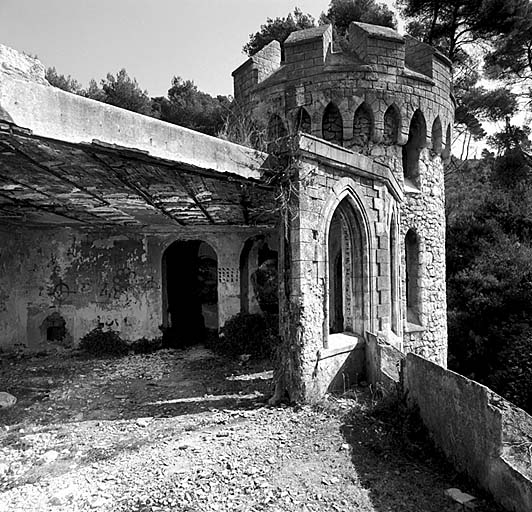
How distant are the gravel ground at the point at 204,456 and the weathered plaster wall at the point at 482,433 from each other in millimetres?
215

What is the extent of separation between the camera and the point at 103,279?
9.99 m

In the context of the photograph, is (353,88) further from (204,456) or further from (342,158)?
(204,456)

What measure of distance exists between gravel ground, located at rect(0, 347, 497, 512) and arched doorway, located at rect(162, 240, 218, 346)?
436 centimetres

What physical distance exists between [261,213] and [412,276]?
190 inches

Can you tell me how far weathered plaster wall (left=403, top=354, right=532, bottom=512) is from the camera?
2.99 metres

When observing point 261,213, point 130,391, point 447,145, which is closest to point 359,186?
point 261,213

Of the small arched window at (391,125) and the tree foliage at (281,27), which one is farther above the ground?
the tree foliage at (281,27)

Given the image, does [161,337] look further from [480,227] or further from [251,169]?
[480,227]

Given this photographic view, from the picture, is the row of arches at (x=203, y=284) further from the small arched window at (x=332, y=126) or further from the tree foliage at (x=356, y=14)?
the tree foliage at (x=356, y=14)

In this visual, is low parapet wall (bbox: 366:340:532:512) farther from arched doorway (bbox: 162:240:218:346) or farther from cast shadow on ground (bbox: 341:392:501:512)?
arched doorway (bbox: 162:240:218:346)

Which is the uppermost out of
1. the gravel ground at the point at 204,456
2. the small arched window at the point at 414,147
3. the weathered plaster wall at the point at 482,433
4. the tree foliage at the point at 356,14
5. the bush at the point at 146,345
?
the tree foliage at the point at 356,14

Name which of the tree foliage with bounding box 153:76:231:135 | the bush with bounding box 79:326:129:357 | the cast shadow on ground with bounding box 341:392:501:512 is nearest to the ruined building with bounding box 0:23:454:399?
the bush with bounding box 79:326:129:357

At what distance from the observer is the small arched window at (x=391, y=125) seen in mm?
9766

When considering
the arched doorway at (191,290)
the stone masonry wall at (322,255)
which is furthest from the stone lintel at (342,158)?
the arched doorway at (191,290)
